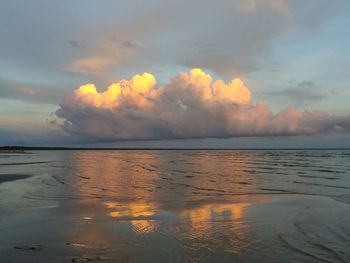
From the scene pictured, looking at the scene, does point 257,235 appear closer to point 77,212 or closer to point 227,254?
point 227,254

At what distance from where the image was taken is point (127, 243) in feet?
33.2

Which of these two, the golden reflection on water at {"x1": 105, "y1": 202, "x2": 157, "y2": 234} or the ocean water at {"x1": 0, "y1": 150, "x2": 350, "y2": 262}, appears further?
the golden reflection on water at {"x1": 105, "y1": 202, "x2": 157, "y2": 234}

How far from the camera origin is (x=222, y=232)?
11461 millimetres

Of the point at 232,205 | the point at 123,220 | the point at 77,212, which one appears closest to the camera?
the point at 123,220

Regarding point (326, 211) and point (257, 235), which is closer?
point (257, 235)

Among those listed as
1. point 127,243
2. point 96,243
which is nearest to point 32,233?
point 96,243

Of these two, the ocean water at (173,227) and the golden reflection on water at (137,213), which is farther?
the golden reflection on water at (137,213)

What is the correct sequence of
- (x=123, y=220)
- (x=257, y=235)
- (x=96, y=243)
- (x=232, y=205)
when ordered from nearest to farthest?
(x=96, y=243) → (x=257, y=235) → (x=123, y=220) → (x=232, y=205)

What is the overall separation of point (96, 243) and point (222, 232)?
12.8 feet

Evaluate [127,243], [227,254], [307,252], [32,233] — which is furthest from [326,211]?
[32,233]

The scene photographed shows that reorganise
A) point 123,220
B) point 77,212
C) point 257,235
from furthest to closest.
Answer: point 77,212
point 123,220
point 257,235

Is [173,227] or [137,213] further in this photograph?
[137,213]

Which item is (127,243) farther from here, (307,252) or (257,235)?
(307,252)

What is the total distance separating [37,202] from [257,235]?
38.2ft
